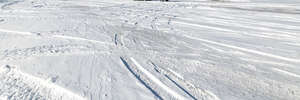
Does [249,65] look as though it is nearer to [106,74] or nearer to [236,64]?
[236,64]

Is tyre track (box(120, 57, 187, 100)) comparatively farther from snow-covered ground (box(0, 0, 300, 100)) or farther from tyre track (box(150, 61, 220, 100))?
tyre track (box(150, 61, 220, 100))

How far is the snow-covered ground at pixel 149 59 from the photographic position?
247 cm

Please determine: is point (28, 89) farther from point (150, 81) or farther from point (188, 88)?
point (188, 88)

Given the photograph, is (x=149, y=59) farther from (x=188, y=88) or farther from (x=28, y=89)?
(x=28, y=89)

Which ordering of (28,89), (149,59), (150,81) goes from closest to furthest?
1. (28,89)
2. (150,81)
3. (149,59)

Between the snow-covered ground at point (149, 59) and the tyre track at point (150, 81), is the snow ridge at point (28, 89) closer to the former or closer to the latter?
the snow-covered ground at point (149, 59)

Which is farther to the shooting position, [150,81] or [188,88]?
[150,81]

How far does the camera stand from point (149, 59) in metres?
3.32

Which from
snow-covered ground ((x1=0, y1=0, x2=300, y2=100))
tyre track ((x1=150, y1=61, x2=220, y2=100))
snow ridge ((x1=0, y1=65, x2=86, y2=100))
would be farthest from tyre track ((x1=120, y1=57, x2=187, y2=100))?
snow ridge ((x1=0, y1=65, x2=86, y2=100))

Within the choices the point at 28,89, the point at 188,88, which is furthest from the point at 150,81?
the point at 28,89

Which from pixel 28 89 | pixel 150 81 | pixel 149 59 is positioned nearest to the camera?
pixel 28 89

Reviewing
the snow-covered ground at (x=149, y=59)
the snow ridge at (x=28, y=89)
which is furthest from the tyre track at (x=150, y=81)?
the snow ridge at (x=28, y=89)

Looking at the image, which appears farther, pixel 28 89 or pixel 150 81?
pixel 150 81

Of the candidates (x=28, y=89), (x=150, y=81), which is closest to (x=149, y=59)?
(x=150, y=81)
